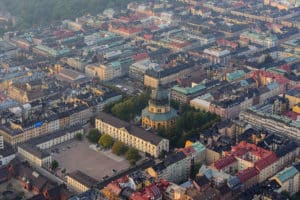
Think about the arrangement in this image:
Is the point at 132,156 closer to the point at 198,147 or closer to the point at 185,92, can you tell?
the point at 198,147

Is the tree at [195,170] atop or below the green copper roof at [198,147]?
below

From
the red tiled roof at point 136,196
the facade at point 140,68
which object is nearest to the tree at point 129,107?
the facade at point 140,68

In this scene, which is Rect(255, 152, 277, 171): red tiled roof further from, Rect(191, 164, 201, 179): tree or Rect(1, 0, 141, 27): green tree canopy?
Rect(1, 0, 141, 27): green tree canopy

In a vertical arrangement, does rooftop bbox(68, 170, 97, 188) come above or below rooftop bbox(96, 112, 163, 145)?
below

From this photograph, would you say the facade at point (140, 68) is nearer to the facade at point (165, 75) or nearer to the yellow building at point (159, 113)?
the facade at point (165, 75)

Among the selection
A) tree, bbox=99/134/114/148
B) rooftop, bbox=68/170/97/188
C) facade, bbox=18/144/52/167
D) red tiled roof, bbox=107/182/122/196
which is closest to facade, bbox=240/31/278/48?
tree, bbox=99/134/114/148

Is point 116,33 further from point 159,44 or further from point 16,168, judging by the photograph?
point 16,168

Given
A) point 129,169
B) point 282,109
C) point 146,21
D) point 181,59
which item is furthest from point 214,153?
point 146,21
